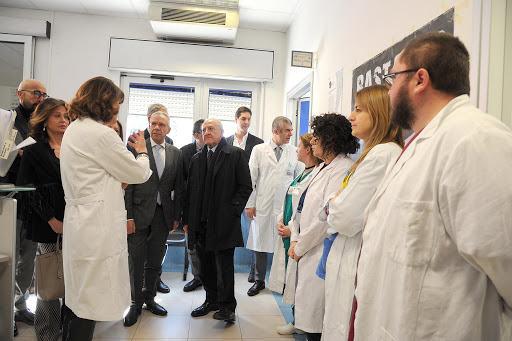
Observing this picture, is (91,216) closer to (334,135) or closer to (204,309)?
(334,135)

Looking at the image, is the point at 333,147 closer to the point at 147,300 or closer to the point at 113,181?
the point at 113,181

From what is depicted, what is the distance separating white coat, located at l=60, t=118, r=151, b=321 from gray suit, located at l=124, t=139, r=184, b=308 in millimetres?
866

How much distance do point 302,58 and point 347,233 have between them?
7.97ft

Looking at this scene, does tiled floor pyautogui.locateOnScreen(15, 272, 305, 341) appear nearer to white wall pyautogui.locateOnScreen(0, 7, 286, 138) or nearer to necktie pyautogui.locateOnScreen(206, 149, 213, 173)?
necktie pyautogui.locateOnScreen(206, 149, 213, 173)

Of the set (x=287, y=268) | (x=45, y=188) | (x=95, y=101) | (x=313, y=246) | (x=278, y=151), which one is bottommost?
(x=287, y=268)

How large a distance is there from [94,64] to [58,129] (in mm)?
3151

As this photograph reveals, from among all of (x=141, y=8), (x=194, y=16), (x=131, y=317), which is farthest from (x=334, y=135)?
(x=141, y=8)

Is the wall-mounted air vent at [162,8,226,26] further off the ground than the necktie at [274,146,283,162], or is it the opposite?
the wall-mounted air vent at [162,8,226,26]

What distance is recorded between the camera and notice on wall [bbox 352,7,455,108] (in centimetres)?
154

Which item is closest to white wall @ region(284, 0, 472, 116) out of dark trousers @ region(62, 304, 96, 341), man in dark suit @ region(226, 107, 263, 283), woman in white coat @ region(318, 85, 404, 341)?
woman in white coat @ region(318, 85, 404, 341)

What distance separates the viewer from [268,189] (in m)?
3.57

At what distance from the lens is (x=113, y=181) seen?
1802mm

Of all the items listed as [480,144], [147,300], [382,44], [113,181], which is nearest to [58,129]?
[113,181]

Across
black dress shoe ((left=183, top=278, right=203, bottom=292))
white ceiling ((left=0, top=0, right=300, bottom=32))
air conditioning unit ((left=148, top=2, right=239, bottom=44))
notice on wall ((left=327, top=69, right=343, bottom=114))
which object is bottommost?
black dress shoe ((left=183, top=278, right=203, bottom=292))
